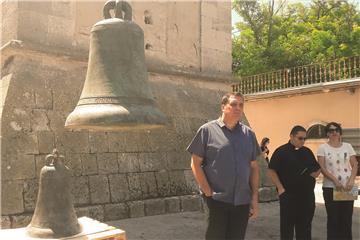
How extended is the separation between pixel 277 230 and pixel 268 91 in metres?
11.0

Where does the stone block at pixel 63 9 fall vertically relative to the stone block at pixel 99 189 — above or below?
above

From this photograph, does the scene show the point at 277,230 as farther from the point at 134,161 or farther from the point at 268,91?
the point at 268,91

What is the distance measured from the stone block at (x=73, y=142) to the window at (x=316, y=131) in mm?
10373

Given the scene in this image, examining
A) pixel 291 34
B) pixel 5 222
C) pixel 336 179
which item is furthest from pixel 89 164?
pixel 291 34

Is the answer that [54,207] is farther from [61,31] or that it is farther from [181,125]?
[181,125]

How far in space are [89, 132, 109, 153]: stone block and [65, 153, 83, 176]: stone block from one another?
27cm

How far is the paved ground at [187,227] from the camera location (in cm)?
514

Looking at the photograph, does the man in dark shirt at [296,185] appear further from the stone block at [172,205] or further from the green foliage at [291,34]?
the green foliage at [291,34]

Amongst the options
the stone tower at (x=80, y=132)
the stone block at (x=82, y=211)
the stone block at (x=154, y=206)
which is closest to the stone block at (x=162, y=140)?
the stone tower at (x=80, y=132)

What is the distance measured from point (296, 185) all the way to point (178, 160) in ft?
9.52

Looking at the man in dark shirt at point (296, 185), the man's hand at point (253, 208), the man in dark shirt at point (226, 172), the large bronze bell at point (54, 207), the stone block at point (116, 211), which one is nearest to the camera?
the large bronze bell at point (54, 207)

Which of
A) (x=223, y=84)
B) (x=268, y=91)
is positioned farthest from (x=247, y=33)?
(x=223, y=84)

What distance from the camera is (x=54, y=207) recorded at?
9.64 ft

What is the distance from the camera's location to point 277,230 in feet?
18.3
